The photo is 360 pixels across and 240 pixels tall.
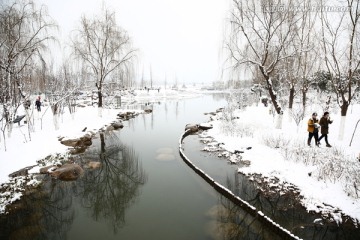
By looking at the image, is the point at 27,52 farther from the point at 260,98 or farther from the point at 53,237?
the point at 260,98

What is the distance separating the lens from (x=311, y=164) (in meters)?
8.50

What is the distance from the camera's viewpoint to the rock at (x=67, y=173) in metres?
9.05

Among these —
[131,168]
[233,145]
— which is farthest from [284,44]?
[131,168]

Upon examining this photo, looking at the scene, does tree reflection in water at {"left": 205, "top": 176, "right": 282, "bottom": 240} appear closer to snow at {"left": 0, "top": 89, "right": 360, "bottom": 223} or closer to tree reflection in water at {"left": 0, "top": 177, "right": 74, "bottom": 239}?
snow at {"left": 0, "top": 89, "right": 360, "bottom": 223}

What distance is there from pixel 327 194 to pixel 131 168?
7574 mm

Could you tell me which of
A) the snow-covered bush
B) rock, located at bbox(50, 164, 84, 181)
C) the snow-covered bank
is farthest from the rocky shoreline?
the snow-covered bush

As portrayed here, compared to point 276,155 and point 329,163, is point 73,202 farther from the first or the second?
point 329,163

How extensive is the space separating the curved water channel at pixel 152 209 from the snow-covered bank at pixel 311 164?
2.07 feet

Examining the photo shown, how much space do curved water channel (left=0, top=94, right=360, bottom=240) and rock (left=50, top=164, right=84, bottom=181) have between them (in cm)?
27

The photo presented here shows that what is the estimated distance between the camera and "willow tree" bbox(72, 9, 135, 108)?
64.6ft

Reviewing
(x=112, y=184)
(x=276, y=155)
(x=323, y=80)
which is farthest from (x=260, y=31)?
(x=323, y=80)

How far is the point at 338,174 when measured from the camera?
733 centimetres

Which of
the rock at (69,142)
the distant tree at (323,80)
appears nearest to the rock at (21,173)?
the rock at (69,142)

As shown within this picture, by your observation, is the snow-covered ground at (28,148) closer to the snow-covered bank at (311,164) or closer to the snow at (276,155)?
the snow at (276,155)
